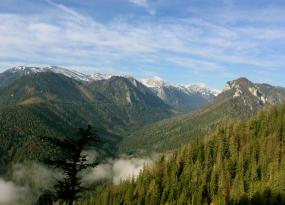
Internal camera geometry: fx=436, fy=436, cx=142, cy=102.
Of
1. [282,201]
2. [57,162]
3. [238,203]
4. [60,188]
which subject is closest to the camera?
[57,162]

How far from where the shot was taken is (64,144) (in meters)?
42.9

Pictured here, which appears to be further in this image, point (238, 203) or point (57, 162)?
point (238, 203)

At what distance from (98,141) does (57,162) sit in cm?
444

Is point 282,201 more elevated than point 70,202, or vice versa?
point 70,202

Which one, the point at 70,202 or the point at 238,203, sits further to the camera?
the point at 238,203

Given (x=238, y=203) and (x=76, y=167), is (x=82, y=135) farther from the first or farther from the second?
(x=238, y=203)

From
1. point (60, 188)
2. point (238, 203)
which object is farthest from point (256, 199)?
point (60, 188)

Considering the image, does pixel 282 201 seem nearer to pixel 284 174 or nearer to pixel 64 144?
pixel 284 174

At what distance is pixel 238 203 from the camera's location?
198000 mm

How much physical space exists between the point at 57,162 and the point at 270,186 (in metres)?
174

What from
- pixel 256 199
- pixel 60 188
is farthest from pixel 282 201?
pixel 60 188

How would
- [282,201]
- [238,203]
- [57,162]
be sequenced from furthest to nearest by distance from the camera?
[238,203], [282,201], [57,162]

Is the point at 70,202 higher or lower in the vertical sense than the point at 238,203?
higher

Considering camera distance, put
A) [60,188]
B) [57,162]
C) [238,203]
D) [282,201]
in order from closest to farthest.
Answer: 1. [57,162]
2. [60,188]
3. [282,201]
4. [238,203]
